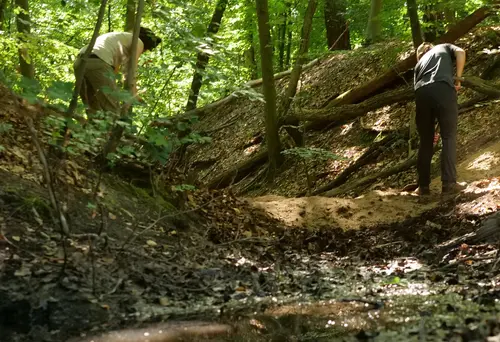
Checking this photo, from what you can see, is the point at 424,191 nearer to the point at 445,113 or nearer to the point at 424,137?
the point at 424,137

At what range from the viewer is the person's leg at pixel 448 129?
6.86 m

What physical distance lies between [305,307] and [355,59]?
10.2m

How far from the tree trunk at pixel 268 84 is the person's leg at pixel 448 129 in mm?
3255

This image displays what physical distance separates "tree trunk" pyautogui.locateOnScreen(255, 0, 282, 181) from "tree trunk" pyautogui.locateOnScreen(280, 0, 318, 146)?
0.37 m

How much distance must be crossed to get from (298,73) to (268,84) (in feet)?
2.77

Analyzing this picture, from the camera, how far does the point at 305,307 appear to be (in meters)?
3.38

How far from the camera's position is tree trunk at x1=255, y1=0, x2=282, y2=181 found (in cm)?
910

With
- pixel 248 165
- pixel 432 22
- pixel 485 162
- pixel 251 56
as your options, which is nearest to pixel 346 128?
pixel 248 165

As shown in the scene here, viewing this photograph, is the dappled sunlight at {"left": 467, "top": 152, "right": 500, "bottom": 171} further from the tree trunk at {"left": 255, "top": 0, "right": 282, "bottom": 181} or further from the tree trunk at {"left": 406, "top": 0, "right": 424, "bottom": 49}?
the tree trunk at {"left": 255, "top": 0, "right": 282, "bottom": 181}

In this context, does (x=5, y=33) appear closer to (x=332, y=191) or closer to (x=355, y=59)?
(x=332, y=191)

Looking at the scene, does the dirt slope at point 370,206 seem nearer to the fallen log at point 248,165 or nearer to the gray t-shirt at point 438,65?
the gray t-shirt at point 438,65

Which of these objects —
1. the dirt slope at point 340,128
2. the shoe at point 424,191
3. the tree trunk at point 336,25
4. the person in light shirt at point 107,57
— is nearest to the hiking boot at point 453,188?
the shoe at point 424,191

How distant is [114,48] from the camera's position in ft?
21.4

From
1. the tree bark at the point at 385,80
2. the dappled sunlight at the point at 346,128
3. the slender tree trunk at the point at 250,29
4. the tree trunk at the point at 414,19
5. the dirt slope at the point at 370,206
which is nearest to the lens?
the dirt slope at the point at 370,206
